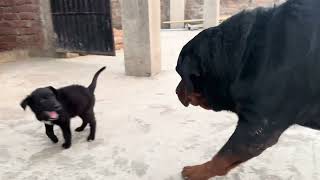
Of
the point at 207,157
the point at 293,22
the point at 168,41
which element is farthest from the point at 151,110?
the point at 168,41

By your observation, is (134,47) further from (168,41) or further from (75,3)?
(168,41)

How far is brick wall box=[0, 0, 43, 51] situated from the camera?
21.2ft

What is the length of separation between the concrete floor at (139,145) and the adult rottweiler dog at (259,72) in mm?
388

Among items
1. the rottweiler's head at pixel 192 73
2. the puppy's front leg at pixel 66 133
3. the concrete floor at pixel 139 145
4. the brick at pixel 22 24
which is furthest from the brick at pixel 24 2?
the rottweiler's head at pixel 192 73

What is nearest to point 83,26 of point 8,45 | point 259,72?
point 8,45

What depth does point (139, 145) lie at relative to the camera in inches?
113

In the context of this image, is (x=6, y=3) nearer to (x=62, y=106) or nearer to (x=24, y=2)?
(x=24, y=2)

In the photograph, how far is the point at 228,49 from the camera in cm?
216

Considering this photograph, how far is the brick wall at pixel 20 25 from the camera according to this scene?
6.45 metres

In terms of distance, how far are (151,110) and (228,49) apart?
1.57 meters

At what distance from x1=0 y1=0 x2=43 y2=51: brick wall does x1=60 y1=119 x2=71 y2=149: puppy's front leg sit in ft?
13.2

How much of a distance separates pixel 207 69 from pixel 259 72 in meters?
0.34

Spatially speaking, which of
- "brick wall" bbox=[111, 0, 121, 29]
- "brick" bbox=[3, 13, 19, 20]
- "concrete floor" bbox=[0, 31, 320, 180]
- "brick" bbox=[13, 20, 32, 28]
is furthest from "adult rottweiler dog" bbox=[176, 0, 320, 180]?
"brick wall" bbox=[111, 0, 121, 29]

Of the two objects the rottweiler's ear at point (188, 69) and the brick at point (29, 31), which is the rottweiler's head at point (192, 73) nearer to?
the rottweiler's ear at point (188, 69)
